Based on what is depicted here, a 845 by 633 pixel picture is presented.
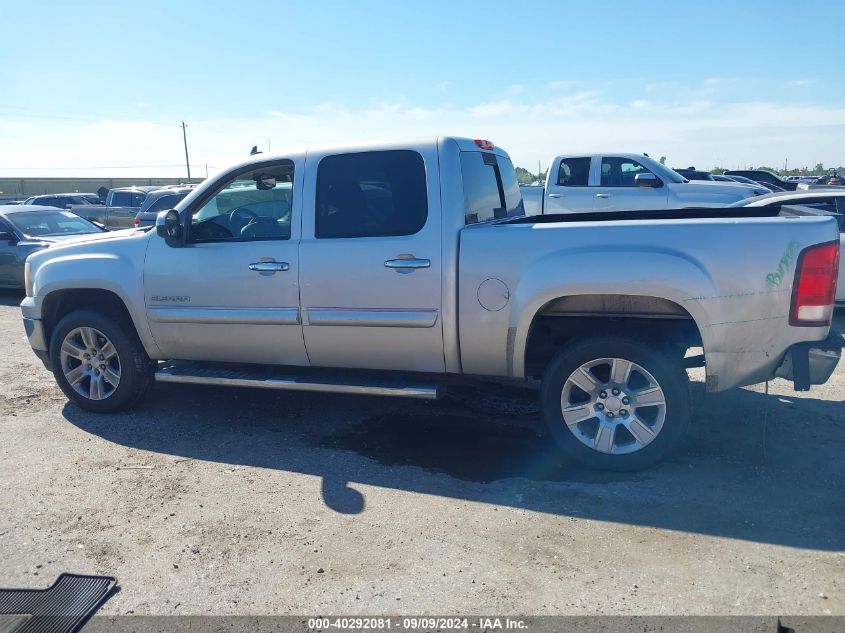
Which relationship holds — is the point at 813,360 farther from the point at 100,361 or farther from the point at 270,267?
the point at 100,361

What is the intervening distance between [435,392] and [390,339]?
0.48 metres

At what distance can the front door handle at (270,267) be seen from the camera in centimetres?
492

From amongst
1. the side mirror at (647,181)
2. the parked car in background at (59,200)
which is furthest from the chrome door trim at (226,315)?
the parked car in background at (59,200)

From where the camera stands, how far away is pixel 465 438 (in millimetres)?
5039

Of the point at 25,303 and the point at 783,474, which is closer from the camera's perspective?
the point at 783,474

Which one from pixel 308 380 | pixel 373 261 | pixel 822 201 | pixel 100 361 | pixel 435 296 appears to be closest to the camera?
pixel 435 296

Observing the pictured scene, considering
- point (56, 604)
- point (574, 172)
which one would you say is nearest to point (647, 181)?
point (574, 172)

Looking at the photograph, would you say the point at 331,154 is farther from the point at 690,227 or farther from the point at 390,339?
the point at 690,227

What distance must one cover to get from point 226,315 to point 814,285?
12.5 feet

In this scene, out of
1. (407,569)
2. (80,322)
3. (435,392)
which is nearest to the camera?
(407,569)

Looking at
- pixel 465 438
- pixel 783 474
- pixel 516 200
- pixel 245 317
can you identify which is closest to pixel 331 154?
pixel 245 317

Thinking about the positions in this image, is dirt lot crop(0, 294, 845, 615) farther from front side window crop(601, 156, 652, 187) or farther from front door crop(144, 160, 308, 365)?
front side window crop(601, 156, 652, 187)

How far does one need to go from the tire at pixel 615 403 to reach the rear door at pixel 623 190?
8.40 m

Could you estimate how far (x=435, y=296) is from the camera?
4559mm
